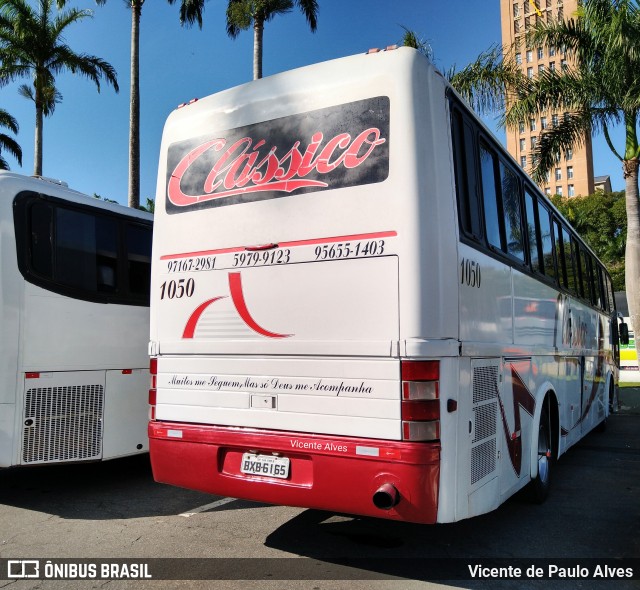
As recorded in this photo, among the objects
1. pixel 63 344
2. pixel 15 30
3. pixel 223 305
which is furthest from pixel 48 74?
pixel 223 305

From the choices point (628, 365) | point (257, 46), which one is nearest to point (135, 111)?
point (257, 46)

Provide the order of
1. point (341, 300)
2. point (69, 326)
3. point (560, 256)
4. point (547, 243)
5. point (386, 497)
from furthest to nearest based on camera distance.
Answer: point (560, 256) < point (547, 243) < point (69, 326) < point (341, 300) < point (386, 497)

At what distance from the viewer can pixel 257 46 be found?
18188 millimetres

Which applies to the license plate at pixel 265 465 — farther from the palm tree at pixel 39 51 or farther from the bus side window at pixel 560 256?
the palm tree at pixel 39 51

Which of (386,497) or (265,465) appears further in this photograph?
(265,465)

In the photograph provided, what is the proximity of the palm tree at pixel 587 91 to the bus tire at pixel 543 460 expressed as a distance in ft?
33.1

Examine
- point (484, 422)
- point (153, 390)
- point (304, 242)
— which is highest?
point (304, 242)

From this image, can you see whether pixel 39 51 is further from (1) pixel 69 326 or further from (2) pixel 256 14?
(1) pixel 69 326

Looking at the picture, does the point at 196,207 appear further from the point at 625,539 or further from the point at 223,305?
the point at 625,539

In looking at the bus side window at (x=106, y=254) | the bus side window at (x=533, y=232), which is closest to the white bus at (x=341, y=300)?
the bus side window at (x=533, y=232)

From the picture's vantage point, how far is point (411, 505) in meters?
3.69

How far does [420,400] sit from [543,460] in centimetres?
299

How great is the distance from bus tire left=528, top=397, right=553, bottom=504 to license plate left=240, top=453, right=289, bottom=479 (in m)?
2.78

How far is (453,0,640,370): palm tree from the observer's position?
526 inches
